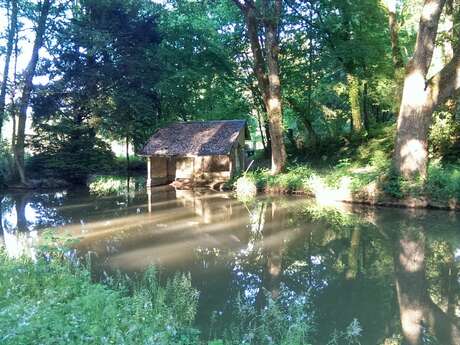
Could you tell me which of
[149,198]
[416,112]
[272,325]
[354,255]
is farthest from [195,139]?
[272,325]

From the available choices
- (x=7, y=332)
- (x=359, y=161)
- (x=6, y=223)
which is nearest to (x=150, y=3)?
(x=359, y=161)

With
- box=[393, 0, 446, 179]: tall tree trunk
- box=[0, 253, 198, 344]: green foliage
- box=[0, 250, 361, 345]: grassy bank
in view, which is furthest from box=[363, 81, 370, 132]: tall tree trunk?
box=[0, 250, 361, 345]: grassy bank

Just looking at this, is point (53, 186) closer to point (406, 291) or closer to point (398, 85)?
point (398, 85)

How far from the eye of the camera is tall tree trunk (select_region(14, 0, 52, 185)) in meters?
24.3

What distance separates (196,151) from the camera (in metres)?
23.0

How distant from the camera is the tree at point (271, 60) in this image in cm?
1950

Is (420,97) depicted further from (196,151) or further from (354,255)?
(196,151)

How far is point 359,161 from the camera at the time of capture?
21953 millimetres

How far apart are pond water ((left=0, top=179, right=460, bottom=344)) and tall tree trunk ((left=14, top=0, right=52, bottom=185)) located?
317 inches

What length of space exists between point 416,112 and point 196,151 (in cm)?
1179

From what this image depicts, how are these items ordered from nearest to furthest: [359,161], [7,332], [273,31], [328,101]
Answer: [7,332], [273,31], [359,161], [328,101]

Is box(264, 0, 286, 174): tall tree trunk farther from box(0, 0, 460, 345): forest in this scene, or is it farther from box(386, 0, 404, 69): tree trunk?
box(386, 0, 404, 69): tree trunk

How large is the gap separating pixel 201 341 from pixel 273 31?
17064mm

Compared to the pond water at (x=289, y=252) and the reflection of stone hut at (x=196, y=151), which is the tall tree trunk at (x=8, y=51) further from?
the pond water at (x=289, y=252)
